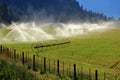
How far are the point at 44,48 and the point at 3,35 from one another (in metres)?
37.6

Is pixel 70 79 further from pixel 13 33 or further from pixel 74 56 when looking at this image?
pixel 13 33

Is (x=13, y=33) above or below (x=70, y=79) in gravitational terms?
above

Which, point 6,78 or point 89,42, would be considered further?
point 89,42

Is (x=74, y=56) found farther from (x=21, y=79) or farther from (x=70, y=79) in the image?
(x=21, y=79)

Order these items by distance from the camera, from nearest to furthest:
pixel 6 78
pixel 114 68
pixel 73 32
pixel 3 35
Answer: pixel 6 78 < pixel 114 68 < pixel 3 35 < pixel 73 32

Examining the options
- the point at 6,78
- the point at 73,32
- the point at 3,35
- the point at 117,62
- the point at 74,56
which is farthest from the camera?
the point at 73,32

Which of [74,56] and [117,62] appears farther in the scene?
[74,56]

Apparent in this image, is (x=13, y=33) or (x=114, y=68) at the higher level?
(x=13, y=33)

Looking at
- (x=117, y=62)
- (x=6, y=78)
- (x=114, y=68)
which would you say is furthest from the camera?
(x=117, y=62)

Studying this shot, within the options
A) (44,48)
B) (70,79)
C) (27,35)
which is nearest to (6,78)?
(70,79)

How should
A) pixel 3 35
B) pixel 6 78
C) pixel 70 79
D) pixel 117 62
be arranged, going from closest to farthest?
1. pixel 6 78
2. pixel 70 79
3. pixel 117 62
4. pixel 3 35

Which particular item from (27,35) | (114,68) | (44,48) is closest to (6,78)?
(114,68)

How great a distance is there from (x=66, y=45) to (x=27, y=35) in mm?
29672

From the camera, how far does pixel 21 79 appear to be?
1423 inches
